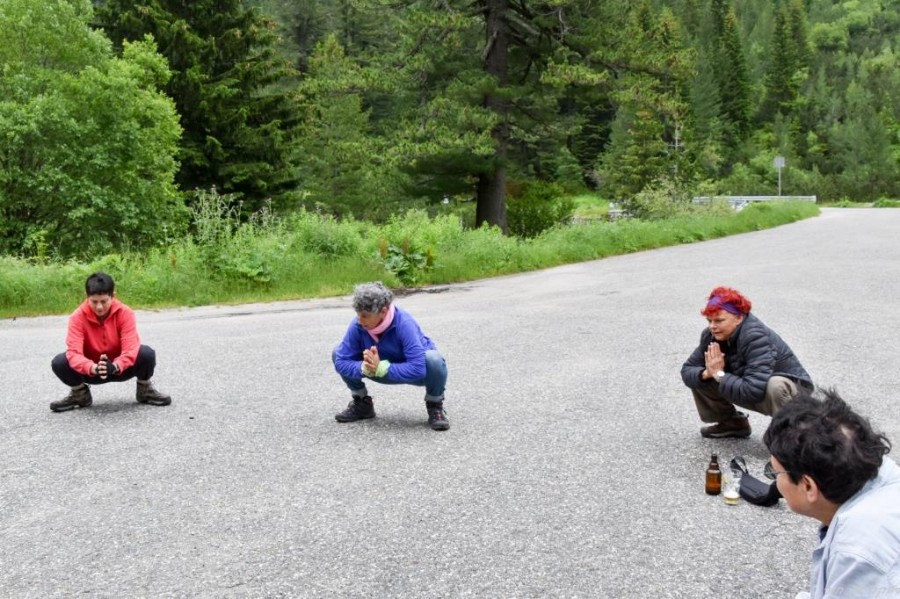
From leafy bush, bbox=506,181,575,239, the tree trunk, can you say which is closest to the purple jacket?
the tree trunk

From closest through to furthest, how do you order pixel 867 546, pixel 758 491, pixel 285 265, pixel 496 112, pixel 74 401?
pixel 867 546
pixel 758 491
pixel 74 401
pixel 285 265
pixel 496 112

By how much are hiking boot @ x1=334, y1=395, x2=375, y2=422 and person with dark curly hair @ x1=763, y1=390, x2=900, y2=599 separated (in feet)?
13.1

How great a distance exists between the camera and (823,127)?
101m

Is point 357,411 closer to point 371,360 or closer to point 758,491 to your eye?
point 371,360

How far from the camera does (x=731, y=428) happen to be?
541cm

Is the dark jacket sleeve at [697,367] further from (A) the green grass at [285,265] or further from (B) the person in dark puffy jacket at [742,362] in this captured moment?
(A) the green grass at [285,265]

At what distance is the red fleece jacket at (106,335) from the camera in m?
6.17

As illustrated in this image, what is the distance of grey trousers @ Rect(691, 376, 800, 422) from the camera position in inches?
186

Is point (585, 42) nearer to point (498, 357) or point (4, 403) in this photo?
point (498, 357)

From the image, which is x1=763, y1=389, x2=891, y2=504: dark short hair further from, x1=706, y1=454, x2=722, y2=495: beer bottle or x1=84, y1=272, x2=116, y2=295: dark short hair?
x1=84, y1=272, x2=116, y2=295: dark short hair

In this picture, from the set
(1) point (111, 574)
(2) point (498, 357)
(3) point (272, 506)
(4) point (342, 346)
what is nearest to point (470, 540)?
(3) point (272, 506)

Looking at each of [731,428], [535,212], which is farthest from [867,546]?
[535,212]

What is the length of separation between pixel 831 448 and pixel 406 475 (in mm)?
3010

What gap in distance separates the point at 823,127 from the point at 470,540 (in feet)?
363
